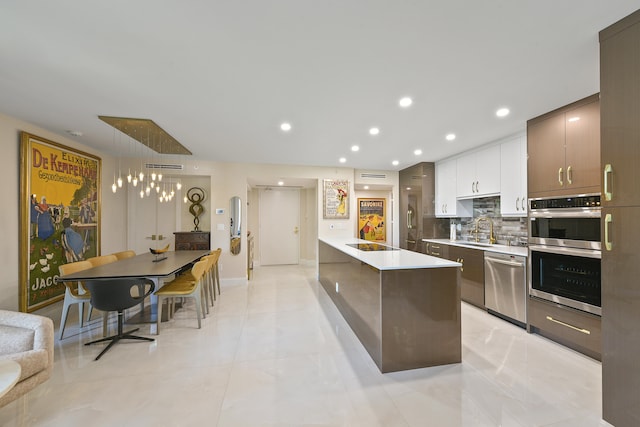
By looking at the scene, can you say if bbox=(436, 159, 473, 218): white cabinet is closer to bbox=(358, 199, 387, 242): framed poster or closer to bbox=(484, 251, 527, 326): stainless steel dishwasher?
bbox=(484, 251, 527, 326): stainless steel dishwasher

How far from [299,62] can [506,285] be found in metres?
3.42

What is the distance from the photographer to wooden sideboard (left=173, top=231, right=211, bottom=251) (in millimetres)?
4786

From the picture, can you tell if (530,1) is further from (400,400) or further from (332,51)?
(400,400)

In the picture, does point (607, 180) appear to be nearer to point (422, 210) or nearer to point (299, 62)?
point (299, 62)

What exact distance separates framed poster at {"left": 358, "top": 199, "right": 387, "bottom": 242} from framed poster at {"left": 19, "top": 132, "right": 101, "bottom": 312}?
531 centimetres

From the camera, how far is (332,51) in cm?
165

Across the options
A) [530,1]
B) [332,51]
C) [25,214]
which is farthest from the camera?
[25,214]

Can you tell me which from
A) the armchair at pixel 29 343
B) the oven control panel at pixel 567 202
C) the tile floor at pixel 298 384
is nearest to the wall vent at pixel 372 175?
the oven control panel at pixel 567 202

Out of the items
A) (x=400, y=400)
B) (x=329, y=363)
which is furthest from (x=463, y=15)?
(x=329, y=363)

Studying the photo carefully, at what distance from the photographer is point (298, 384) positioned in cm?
190

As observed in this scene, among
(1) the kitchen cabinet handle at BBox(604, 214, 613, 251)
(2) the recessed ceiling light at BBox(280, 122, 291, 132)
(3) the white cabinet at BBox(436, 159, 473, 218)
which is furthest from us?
(3) the white cabinet at BBox(436, 159, 473, 218)

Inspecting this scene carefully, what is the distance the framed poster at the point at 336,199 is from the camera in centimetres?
524

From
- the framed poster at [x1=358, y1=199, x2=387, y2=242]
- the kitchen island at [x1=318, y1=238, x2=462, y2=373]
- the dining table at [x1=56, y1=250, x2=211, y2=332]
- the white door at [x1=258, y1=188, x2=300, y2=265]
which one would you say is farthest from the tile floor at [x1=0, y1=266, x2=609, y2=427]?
the white door at [x1=258, y1=188, x2=300, y2=265]

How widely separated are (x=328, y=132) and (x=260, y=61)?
A: 155 cm
